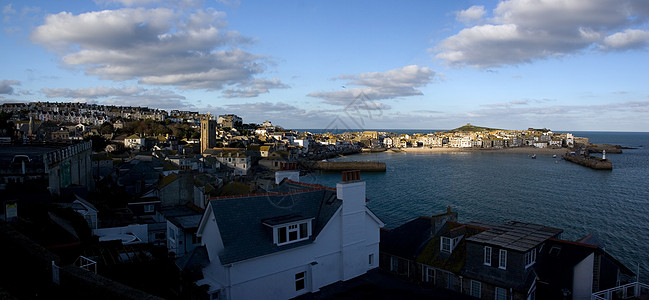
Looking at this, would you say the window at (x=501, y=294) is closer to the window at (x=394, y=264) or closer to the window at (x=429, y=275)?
the window at (x=429, y=275)

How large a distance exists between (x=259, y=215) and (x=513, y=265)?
282 inches

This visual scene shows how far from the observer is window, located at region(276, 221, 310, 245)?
9398mm

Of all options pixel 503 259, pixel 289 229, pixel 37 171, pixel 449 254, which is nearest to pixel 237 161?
pixel 37 171

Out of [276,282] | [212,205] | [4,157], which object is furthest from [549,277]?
[4,157]

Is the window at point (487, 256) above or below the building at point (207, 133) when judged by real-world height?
below

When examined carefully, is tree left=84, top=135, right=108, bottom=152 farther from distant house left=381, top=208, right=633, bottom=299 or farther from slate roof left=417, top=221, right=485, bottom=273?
distant house left=381, top=208, right=633, bottom=299

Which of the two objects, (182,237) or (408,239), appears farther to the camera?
(408,239)

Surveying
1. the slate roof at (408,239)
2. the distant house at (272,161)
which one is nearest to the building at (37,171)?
the slate roof at (408,239)

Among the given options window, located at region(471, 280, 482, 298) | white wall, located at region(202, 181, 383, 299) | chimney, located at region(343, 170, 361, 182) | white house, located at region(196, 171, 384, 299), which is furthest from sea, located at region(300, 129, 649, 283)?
chimney, located at region(343, 170, 361, 182)

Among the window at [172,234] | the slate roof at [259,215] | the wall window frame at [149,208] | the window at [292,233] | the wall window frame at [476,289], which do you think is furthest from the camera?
the wall window frame at [149,208]

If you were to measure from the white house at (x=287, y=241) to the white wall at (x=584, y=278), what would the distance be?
6.04m

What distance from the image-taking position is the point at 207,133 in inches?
2783

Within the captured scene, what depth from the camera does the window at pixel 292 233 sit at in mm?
9398

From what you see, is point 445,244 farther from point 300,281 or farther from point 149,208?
point 149,208
